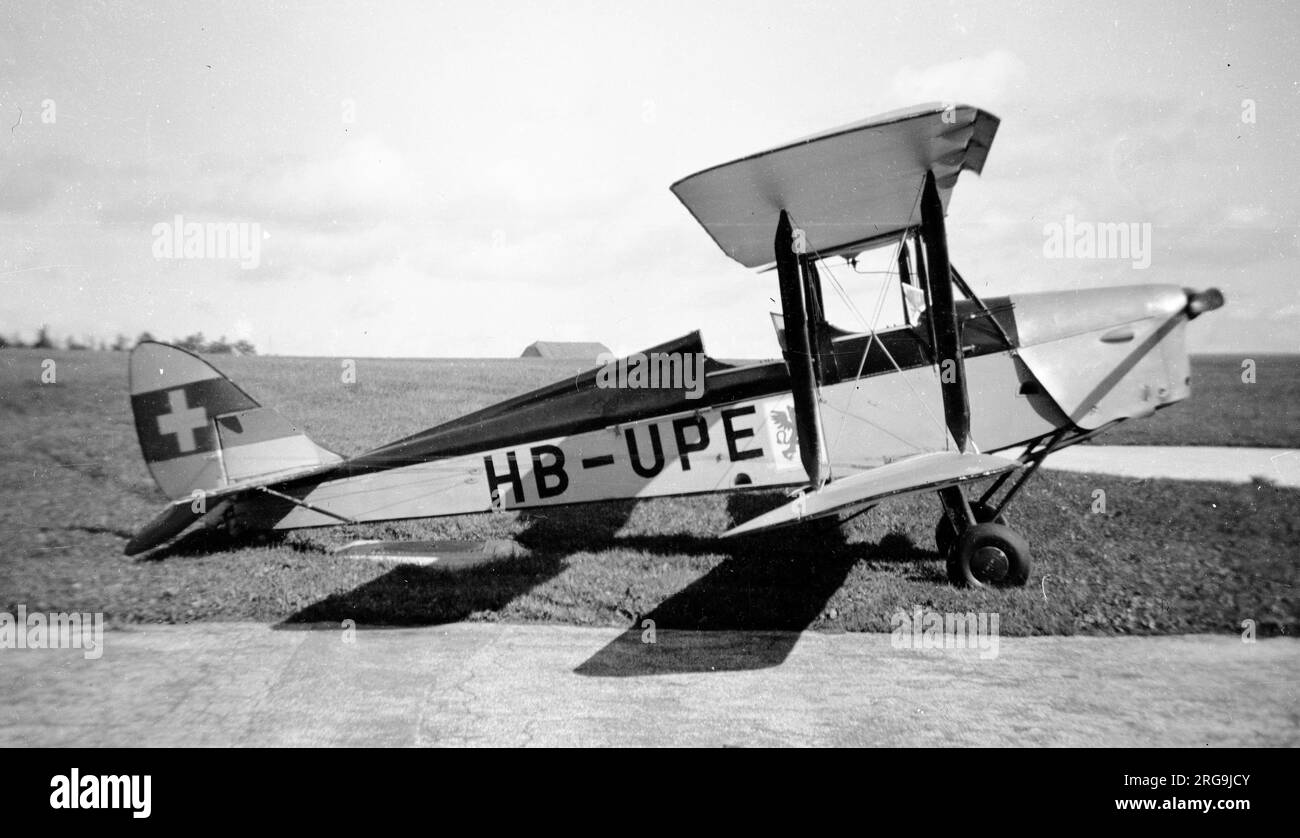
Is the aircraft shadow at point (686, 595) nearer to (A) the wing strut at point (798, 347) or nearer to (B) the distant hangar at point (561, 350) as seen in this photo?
(A) the wing strut at point (798, 347)

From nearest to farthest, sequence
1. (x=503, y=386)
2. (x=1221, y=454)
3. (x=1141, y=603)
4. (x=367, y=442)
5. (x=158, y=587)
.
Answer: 1. (x=1141, y=603)
2. (x=158, y=587)
3. (x=1221, y=454)
4. (x=367, y=442)
5. (x=503, y=386)

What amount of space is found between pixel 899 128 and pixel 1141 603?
356cm

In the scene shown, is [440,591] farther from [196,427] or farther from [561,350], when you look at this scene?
[561,350]

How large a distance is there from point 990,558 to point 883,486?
1639 millimetres

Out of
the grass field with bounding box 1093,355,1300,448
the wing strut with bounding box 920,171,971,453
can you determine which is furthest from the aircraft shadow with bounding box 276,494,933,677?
the grass field with bounding box 1093,355,1300,448

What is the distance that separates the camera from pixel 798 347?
4883 millimetres

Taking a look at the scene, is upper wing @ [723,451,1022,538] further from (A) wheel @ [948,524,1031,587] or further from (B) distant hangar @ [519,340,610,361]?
(B) distant hangar @ [519,340,610,361]

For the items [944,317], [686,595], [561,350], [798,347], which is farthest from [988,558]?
[561,350]

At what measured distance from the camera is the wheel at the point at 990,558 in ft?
16.5
